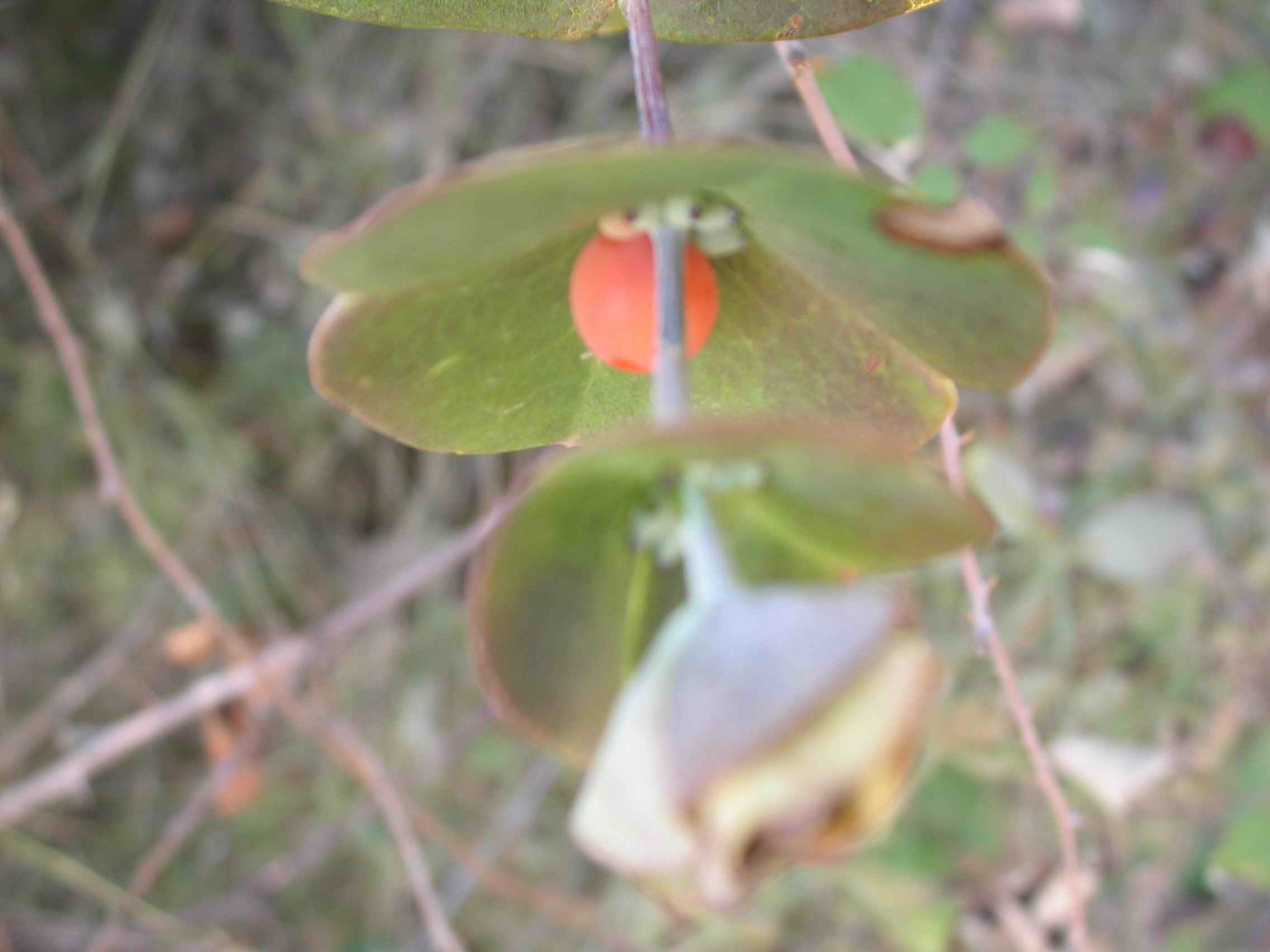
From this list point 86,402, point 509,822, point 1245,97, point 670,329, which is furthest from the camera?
point 509,822

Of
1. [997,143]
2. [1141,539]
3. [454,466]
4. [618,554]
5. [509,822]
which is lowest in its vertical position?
[509,822]

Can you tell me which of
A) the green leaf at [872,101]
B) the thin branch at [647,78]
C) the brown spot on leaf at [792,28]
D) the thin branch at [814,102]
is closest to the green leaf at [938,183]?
the green leaf at [872,101]

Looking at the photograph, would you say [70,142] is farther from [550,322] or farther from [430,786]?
[550,322]

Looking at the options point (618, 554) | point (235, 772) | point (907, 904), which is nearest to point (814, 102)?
point (618, 554)

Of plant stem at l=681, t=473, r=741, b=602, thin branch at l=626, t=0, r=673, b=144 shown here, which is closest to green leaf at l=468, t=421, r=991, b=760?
plant stem at l=681, t=473, r=741, b=602

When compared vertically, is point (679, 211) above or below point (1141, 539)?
above

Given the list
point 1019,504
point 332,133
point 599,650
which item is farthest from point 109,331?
point 599,650

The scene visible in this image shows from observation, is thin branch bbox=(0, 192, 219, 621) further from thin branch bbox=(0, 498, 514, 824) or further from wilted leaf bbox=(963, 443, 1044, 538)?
wilted leaf bbox=(963, 443, 1044, 538)

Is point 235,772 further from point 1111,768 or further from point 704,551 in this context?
point 704,551
